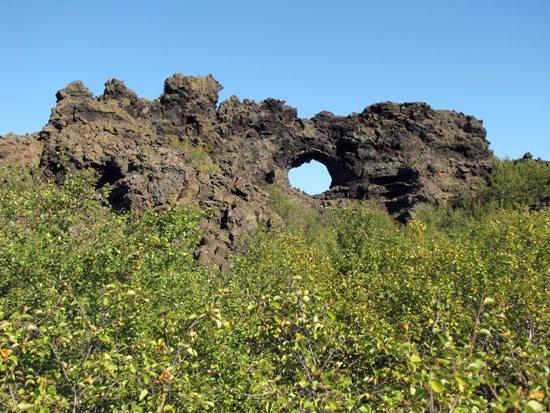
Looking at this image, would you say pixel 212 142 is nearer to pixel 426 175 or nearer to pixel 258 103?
pixel 258 103

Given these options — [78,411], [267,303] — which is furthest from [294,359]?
[78,411]

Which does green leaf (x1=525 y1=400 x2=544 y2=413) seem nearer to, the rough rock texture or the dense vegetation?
the dense vegetation

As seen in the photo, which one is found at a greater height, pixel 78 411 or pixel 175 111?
pixel 175 111

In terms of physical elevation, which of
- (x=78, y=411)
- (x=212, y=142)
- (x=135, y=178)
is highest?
(x=212, y=142)

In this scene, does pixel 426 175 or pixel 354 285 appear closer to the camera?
pixel 354 285

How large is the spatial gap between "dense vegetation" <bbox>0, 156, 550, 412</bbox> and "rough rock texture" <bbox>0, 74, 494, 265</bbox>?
17.6 m

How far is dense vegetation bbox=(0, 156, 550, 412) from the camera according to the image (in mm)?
4078

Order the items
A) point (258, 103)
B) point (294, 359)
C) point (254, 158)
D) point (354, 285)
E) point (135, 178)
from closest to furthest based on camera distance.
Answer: point (294, 359) < point (354, 285) < point (135, 178) < point (254, 158) < point (258, 103)


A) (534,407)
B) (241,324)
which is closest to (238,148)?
(241,324)

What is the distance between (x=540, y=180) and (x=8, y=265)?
59.9 metres

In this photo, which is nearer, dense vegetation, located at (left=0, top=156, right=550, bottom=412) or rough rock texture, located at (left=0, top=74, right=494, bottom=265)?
dense vegetation, located at (left=0, top=156, right=550, bottom=412)

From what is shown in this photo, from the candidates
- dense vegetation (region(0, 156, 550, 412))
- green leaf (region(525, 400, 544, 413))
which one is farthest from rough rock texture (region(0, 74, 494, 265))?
green leaf (region(525, 400, 544, 413))

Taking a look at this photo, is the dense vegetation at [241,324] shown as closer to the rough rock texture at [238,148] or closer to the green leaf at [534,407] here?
the green leaf at [534,407]

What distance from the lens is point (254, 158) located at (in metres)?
56.1
